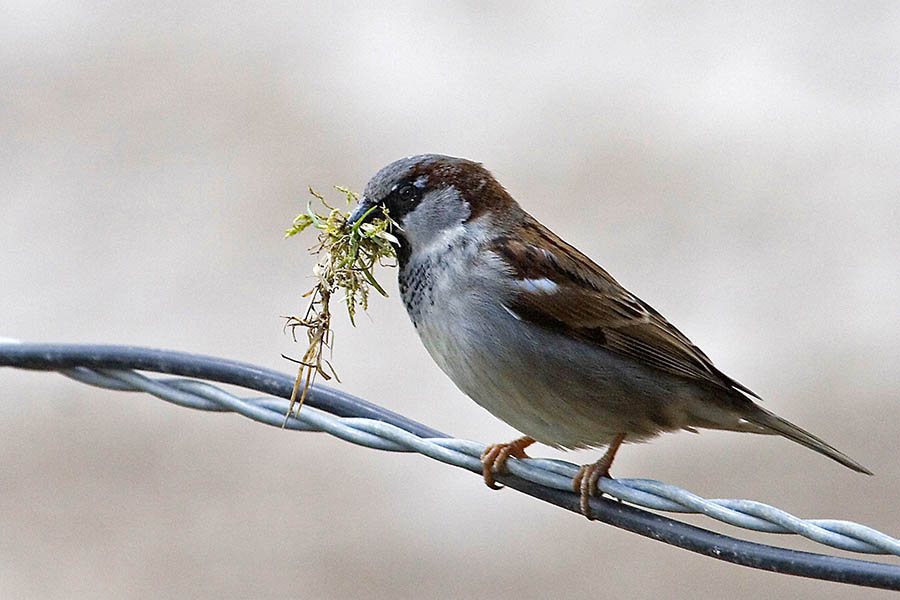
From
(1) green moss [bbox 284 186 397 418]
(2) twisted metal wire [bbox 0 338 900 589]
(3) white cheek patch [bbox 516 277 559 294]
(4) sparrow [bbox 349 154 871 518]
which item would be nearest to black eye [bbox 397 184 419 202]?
(4) sparrow [bbox 349 154 871 518]

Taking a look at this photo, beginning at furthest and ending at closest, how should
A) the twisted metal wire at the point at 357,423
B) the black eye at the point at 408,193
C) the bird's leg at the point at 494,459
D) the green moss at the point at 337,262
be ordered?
the black eye at the point at 408,193
the green moss at the point at 337,262
the bird's leg at the point at 494,459
the twisted metal wire at the point at 357,423

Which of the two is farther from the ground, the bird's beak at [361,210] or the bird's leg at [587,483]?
the bird's beak at [361,210]

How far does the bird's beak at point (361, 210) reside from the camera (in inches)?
122

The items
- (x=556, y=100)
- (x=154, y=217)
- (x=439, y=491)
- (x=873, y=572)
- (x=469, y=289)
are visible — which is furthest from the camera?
(x=556, y=100)

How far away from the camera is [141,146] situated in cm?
981

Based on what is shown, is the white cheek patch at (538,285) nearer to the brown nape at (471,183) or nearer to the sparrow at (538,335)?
the sparrow at (538,335)

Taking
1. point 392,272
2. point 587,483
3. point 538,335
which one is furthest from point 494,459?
point 392,272

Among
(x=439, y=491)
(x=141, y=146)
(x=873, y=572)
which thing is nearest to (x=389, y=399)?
(x=439, y=491)

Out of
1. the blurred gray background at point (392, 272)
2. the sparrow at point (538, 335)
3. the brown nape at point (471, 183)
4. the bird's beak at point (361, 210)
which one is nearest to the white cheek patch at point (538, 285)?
the sparrow at point (538, 335)

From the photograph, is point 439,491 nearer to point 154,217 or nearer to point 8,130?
point 154,217

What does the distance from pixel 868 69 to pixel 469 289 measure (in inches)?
336

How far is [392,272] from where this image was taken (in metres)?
7.98

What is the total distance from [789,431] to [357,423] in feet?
4.42

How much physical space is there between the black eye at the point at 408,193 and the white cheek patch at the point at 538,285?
1.33 feet
